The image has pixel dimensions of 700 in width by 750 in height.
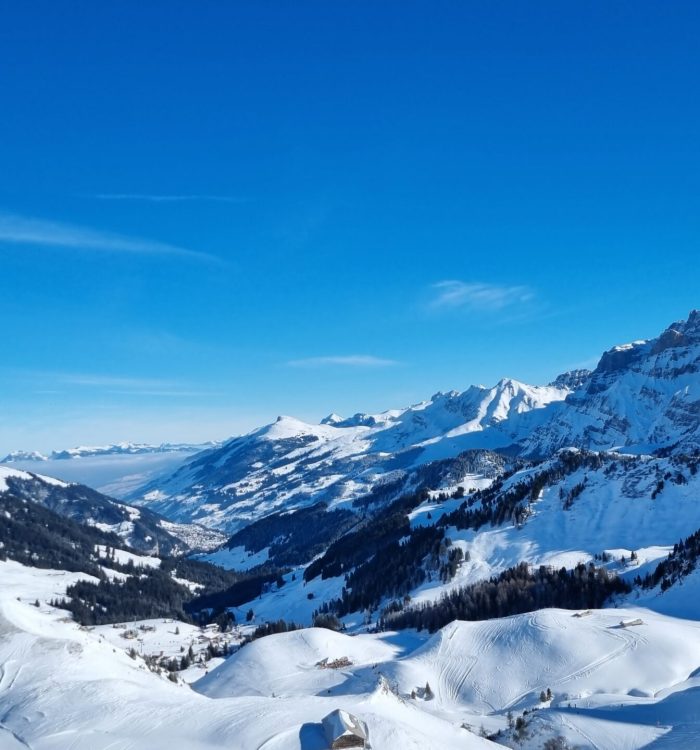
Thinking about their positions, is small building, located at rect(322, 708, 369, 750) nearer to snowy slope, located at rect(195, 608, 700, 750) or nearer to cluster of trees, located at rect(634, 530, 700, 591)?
snowy slope, located at rect(195, 608, 700, 750)

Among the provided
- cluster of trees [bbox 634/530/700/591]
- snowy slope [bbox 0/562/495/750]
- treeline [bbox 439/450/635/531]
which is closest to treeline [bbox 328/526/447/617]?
treeline [bbox 439/450/635/531]

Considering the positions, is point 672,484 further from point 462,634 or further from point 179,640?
point 179,640

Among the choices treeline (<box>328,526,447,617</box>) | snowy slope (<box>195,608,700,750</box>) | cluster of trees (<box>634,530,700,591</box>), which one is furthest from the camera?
treeline (<box>328,526,447,617</box>)

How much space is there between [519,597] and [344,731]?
323 ft

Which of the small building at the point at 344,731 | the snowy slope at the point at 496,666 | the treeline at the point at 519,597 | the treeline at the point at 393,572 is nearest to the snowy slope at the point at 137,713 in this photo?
the small building at the point at 344,731

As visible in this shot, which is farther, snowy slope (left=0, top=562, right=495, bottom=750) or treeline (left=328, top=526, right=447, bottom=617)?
treeline (left=328, top=526, right=447, bottom=617)

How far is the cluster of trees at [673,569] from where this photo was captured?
360 feet

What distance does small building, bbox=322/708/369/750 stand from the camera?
28.2 meters

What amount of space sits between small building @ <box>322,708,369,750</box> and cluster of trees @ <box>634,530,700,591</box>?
98.2 m

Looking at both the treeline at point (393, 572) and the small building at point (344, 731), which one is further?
the treeline at point (393, 572)

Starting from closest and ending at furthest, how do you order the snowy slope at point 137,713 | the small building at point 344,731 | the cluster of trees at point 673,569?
1. the small building at point 344,731
2. the snowy slope at point 137,713
3. the cluster of trees at point 673,569

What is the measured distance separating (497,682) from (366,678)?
592 inches

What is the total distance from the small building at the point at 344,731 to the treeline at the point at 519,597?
275ft

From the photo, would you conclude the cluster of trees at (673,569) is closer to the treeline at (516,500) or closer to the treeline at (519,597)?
the treeline at (519,597)
